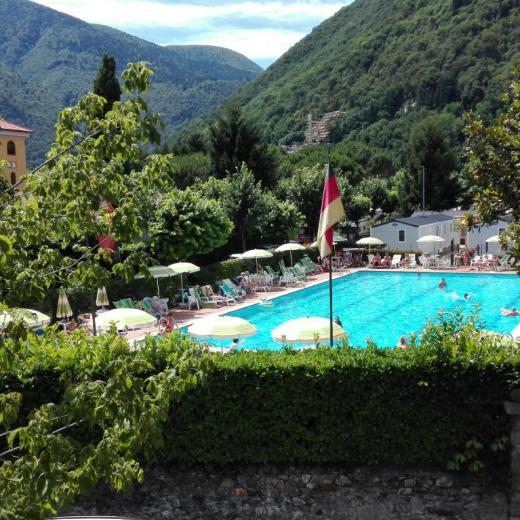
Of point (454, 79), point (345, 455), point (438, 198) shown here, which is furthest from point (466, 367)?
point (454, 79)

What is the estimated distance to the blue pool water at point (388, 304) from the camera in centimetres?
2105

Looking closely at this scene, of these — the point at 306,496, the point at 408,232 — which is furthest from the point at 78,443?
the point at 408,232

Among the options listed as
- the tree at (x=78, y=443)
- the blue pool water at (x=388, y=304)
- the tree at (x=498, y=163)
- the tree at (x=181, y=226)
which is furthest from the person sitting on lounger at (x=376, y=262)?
the tree at (x=78, y=443)

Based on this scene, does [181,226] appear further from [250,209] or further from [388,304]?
[388,304]

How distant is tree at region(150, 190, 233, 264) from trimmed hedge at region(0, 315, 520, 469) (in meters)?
15.3

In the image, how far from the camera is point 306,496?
30.0 feet

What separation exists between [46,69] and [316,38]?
314 ft

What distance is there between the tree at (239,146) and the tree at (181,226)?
68.9 feet

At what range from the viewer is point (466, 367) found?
8859 millimetres

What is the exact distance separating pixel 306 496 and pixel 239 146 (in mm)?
38673

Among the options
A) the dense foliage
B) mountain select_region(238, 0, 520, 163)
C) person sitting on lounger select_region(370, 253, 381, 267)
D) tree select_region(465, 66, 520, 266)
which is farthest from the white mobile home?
mountain select_region(238, 0, 520, 163)

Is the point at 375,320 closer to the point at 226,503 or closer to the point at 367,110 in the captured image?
the point at 226,503

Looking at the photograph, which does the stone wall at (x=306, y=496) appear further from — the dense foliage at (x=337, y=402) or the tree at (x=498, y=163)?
the tree at (x=498, y=163)

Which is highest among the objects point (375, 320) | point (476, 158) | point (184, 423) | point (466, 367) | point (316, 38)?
point (316, 38)
